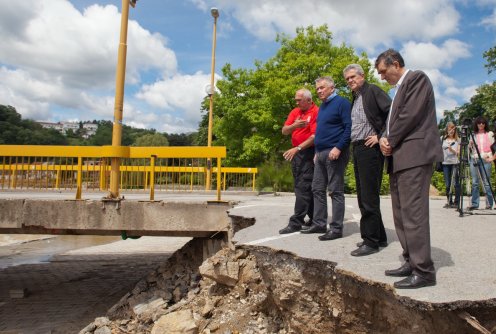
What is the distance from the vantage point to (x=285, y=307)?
397 centimetres

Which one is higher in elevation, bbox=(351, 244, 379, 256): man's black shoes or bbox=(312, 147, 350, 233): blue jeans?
bbox=(312, 147, 350, 233): blue jeans

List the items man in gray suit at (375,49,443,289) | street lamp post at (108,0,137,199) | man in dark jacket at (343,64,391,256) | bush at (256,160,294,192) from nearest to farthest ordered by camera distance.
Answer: man in gray suit at (375,49,443,289)
man in dark jacket at (343,64,391,256)
street lamp post at (108,0,137,199)
bush at (256,160,294,192)

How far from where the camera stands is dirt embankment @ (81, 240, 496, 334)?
2.68m

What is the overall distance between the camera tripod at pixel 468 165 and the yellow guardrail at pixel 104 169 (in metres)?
3.84

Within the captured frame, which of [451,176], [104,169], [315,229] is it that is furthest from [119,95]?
[451,176]

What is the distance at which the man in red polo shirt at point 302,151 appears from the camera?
491 cm

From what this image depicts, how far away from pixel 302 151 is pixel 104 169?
243 inches

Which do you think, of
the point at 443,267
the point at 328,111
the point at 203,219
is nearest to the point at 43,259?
the point at 203,219

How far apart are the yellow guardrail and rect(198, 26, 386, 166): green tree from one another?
18.3 feet

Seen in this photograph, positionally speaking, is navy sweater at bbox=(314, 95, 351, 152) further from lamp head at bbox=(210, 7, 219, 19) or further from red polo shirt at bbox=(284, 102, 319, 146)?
lamp head at bbox=(210, 7, 219, 19)

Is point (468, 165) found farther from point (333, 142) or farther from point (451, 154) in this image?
point (333, 142)

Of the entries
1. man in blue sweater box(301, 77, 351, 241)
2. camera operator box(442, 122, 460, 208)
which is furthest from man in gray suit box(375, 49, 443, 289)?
camera operator box(442, 122, 460, 208)

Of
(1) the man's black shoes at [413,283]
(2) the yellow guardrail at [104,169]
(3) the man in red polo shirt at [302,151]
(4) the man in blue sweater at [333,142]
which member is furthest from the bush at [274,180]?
(1) the man's black shoes at [413,283]

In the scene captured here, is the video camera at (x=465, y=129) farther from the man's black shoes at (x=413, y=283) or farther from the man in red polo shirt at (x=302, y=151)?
the man's black shoes at (x=413, y=283)
